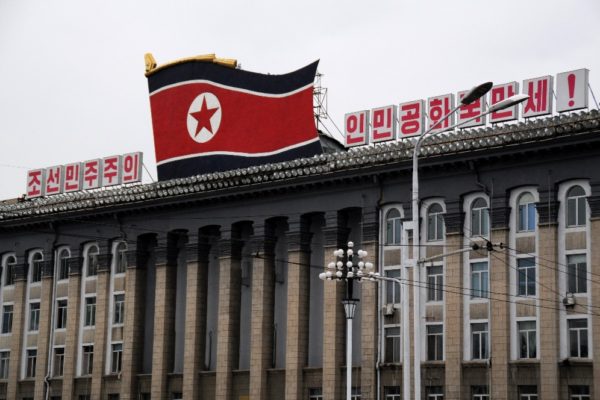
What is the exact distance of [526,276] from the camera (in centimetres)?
4409

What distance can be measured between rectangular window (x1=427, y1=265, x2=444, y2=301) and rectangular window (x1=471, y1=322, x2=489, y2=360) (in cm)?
205

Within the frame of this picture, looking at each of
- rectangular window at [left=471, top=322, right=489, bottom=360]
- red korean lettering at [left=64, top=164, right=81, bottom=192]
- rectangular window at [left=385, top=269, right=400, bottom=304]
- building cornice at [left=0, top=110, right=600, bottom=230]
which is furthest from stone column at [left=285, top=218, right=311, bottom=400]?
red korean lettering at [left=64, top=164, right=81, bottom=192]

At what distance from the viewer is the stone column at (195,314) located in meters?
53.0

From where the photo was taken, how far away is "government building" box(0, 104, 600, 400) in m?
43.2

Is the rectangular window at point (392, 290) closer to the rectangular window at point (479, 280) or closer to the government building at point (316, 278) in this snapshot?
the government building at point (316, 278)

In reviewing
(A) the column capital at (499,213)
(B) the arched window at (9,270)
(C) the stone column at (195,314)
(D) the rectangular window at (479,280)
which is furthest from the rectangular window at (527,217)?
(B) the arched window at (9,270)

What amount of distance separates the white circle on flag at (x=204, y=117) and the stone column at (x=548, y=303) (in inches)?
699

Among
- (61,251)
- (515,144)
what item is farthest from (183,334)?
(515,144)

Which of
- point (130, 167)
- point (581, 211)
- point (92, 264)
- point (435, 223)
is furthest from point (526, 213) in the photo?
point (92, 264)

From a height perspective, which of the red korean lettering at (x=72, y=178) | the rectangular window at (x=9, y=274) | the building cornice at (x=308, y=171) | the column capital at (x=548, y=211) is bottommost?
the rectangular window at (x=9, y=274)

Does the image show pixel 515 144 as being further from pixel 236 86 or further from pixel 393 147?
pixel 236 86

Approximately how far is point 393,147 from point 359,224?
4.20m

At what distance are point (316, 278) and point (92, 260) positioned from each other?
46.7ft

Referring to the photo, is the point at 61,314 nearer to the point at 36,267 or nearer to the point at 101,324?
the point at 36,267
